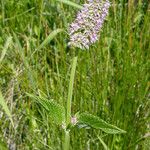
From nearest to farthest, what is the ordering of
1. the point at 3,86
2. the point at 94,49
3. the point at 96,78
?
1. the point at 96,78
2. the point at 94,49
3. the point at 3,86

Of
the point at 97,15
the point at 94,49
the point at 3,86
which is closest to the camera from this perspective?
the point at 97,15

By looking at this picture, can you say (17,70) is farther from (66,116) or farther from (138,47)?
(66,116)

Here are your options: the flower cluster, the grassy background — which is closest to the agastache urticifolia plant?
the flower cluster

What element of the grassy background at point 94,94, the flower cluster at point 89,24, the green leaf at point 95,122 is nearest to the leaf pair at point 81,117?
the green leaf at point 95,122

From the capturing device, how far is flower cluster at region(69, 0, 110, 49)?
79cm

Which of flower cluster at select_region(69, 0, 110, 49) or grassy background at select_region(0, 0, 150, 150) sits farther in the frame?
grassy background at select_region(0, 0, 150, 150)

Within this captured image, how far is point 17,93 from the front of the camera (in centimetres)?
142

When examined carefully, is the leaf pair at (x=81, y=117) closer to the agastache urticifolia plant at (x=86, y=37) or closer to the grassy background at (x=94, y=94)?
the agastache urticifolia plant at (x=86, y=37)

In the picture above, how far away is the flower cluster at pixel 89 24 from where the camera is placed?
0.79 metres

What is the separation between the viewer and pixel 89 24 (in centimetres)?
78

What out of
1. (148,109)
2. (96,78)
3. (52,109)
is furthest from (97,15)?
(148,109)

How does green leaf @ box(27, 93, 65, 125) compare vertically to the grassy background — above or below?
above

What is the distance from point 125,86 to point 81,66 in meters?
0.16

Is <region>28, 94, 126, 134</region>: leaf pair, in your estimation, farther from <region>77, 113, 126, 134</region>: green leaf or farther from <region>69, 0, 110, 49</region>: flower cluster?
<region>69, 0, 110, 49</region>: flower cluster
